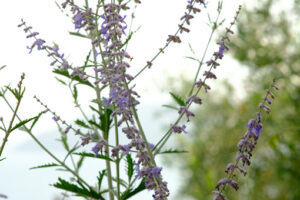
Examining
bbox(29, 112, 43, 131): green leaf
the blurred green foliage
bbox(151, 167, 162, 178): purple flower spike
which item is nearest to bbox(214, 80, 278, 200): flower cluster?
bbox(151, 167, 162, 178): purple flower spike

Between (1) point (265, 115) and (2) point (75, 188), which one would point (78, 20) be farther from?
(1) point (265, 115)

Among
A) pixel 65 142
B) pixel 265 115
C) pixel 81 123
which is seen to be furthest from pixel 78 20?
pixel 265 115

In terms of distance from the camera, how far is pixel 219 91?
1230cm

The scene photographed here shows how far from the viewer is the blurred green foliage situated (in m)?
7.65

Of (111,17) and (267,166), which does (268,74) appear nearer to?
(267,166)

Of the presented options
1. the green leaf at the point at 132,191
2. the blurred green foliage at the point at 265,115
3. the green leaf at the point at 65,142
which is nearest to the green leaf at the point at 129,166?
the green leaf at the point at 132,191

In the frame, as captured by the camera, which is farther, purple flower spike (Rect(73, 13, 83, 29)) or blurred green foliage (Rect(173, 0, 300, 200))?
blurred green foliage (Rect(173, 0, 300, 200))

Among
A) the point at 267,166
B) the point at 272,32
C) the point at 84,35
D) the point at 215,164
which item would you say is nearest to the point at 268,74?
the point at 272,32

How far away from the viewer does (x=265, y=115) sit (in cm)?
824

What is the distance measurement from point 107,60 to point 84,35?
1.28 feet

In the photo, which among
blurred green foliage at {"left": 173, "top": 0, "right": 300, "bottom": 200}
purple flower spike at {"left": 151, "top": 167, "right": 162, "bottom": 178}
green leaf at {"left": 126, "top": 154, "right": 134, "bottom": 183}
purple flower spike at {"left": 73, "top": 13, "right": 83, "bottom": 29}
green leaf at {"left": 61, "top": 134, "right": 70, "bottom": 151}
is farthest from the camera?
blurred green foliage at {"left": 173, "top": 0, "right": 300, "bottom": 200}

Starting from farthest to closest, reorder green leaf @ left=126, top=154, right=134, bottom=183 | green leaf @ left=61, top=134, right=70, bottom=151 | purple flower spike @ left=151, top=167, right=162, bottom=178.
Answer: green leaf @ left=61, top=134, right=70, bottom=151 → green leaf @ left=126, top=154, right=134, bottom=183 → purple flower spike @ left=151, top=167, right=162, bottom=178

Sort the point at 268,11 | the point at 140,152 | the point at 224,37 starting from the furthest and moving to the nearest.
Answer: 1. the point at 268,11
2. the point at 224,37
3. the point at 140,152

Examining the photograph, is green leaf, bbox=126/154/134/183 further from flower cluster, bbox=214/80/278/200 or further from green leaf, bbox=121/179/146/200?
flower cluster, bbox=214/80/278/200
